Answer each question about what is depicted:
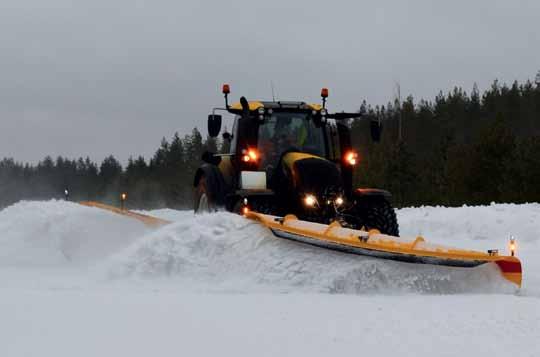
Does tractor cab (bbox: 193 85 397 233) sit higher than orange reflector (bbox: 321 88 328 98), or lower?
lower

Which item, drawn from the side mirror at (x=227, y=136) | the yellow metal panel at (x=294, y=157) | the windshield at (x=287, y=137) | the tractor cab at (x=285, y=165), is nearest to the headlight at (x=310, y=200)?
the tractor cab at (x=285, y=165)

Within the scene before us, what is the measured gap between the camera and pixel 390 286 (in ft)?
18.8

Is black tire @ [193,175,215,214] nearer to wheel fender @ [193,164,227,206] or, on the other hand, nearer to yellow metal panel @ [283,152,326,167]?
wheel fender @ [193,164,227,206]

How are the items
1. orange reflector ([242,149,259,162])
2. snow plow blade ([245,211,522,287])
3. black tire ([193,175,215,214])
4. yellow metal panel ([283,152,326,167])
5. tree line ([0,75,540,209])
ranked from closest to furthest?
snow plow blade ([245,211,522,287]) → yellow metal panel ([283,152,326,167]) → orange reflector ([242,149,259,162]) → black tire ([193,175,215,214]) → tree line ([0,75,540,209])

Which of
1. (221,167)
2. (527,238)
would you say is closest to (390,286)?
(221,167)

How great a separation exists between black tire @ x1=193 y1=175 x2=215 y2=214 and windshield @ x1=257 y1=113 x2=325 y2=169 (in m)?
1.07

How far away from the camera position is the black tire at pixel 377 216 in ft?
27.2

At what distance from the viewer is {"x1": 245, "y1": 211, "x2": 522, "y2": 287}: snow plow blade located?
5598 mm

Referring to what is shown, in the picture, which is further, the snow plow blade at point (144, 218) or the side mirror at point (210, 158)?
the side mirror at point (210, 158)

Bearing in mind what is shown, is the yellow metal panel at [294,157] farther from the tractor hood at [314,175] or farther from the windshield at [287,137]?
the windshield at [287,137]

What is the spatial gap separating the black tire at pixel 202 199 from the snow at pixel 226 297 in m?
0.96

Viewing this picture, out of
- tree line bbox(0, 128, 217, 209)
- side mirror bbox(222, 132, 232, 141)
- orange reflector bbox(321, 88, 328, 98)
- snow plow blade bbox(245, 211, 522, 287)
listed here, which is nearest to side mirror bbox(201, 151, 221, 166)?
side mirror bbox(222, 132, 232, 141)

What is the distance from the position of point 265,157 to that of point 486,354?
551cm

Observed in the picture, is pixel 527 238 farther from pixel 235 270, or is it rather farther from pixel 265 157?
pixel 235 270
